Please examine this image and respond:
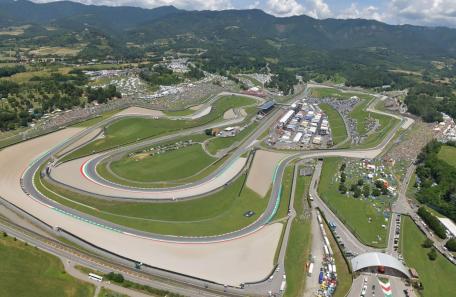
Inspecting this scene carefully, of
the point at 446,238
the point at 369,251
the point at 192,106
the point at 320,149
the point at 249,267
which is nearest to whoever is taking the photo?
the point at 249,267

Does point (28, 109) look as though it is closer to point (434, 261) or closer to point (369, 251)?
point (369, 251)

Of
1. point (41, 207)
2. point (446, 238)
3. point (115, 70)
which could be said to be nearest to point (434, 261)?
point (446, 238)

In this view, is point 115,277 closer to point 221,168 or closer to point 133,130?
point 221,168

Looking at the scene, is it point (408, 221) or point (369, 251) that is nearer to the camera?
point (369, 251)

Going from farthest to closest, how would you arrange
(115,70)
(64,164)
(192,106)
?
(115,70)
(192,106)
(64,164)

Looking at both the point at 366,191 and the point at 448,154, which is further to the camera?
the point at 448,154

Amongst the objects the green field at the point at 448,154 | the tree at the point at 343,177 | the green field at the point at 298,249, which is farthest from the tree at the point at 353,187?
the green field at the point at 448,154

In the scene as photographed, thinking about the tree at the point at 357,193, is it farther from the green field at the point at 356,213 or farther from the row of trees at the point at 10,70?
the row of trees at the point at 10,70

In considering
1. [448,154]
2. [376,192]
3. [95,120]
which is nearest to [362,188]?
[376,192]
